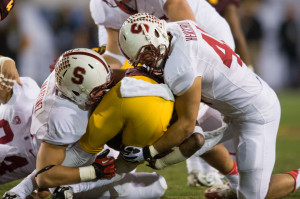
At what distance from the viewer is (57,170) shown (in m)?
2.79

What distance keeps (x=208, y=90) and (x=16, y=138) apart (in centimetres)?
133

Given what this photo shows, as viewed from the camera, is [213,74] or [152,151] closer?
[152,151]

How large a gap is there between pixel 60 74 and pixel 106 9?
51.2 inches

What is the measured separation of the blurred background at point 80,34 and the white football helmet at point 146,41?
683cm

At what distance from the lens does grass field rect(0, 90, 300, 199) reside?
145 inches

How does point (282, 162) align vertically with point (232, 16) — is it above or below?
below

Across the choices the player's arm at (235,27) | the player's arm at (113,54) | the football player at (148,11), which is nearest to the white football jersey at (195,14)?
the football player at (148,11)

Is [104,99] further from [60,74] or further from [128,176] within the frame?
[128,176]

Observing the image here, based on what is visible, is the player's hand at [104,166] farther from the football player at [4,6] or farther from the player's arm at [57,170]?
the football player at [4,6]

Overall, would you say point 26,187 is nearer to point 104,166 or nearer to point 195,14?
point 104,166

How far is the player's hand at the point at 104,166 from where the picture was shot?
9.51 feet

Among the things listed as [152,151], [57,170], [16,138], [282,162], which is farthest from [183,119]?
[282,162]

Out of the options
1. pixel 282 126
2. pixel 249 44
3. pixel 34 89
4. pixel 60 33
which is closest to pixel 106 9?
pixel 34 89

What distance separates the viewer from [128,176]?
325 cm
